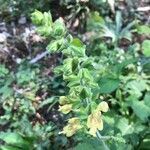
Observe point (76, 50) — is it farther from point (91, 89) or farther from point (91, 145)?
point (91, 145)

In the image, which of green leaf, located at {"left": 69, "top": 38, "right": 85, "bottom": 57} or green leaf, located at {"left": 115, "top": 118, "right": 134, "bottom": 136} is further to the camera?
green leaf, located at {"left": 115, "top": 118, "right": 134, "bottom": 136}

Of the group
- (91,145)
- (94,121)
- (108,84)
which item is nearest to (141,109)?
(108,84)

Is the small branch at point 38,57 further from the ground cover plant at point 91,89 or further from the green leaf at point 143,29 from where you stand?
the green leaf at point 143,29

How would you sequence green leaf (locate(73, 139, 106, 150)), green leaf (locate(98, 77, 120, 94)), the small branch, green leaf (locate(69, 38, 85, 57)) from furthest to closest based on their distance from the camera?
the small branch → green leaf (locate(98, 77, 120, 94)) → green leaf (locate(73, 139, 106, 150)) → green leaf (locate(69, 38, 85, 57))

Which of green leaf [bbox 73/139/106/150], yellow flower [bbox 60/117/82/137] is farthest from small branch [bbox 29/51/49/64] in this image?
yellow flower [bbox 60/117/82/137]

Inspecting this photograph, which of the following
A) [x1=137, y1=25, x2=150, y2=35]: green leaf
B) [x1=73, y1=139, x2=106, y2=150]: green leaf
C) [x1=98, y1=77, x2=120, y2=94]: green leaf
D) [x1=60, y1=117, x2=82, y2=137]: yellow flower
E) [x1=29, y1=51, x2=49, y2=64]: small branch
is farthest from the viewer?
[x1=29, y1=51, x2=49, y2=64]: small branch

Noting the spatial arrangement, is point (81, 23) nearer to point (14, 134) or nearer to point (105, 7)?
point (105, 7)

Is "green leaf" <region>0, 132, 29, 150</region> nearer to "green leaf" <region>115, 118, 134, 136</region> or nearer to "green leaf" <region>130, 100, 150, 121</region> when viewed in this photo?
"green leaf" <region>115, 118, 134, 136</region>

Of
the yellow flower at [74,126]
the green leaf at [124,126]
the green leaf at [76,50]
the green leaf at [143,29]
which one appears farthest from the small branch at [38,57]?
the green leaf at [76,50]
